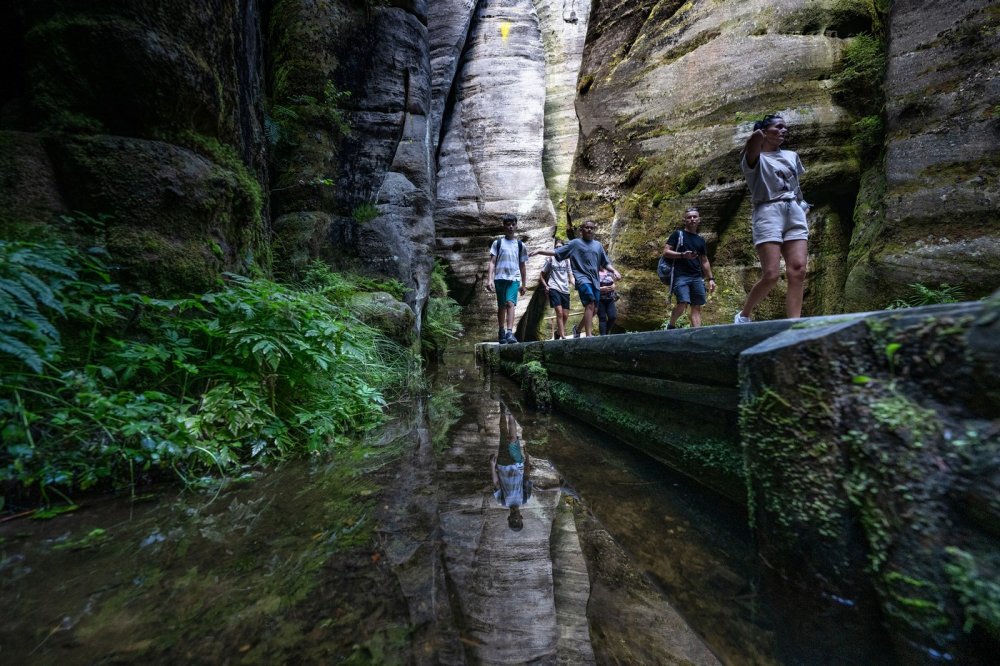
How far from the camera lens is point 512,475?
94.1 inches

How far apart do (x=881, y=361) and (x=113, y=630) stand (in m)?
2.16

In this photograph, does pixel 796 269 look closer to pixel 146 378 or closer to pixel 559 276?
pixel 559 276

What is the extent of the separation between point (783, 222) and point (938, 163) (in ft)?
16.0

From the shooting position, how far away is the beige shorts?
342 cm

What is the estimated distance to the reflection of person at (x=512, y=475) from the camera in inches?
76.7

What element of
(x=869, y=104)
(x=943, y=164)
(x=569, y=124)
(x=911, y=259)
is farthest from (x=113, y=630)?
(x=569, y=124)

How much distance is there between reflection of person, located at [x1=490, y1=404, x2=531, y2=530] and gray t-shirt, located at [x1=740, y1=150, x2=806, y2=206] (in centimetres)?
282

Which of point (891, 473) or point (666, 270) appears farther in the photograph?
Result: point (666, 270)

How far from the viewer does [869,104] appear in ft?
25.3

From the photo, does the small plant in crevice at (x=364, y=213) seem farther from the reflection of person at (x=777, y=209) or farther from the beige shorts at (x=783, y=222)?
the beige shorts at (x=783, y=222)

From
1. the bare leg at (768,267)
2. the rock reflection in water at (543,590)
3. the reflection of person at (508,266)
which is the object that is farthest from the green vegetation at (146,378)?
the reflection of person at (508,266)

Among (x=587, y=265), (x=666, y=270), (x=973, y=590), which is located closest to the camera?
(x=973, y=590)

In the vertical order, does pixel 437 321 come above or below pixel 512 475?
above

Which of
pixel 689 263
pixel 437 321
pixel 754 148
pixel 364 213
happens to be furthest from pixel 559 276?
pixel 754 148
